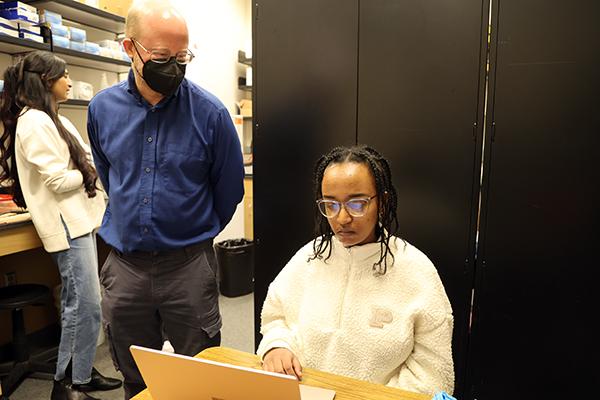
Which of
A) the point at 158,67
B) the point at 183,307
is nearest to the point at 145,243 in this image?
the point at 183,307

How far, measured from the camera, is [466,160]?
1.98 metres

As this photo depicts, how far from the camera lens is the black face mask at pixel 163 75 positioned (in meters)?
1.42

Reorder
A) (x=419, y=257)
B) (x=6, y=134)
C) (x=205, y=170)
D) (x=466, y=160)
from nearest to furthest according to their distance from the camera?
(x=419, y=257)
(x=205, y=170)
(x=466, y=160)
(x=6, y=134)

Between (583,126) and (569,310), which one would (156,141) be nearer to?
(583,126)

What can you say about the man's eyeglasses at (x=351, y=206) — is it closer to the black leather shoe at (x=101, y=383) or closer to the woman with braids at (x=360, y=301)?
the woman with braids at (x=360, y=301)

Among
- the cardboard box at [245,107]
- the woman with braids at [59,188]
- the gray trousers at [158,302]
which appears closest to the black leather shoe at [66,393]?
the woman with braids at [59,188]

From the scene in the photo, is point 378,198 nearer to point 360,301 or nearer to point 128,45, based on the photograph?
point 360,301

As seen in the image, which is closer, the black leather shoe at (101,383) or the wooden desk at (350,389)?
the wooden desk at (350,389)

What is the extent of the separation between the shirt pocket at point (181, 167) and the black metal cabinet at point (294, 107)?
836 millimetres

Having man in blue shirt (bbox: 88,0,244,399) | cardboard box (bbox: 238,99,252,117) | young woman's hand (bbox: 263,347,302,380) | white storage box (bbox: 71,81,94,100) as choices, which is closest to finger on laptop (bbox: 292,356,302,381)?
young woman's hand (bbox: 263,347,302,380)

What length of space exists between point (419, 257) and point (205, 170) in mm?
773

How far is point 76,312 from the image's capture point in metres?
2.18

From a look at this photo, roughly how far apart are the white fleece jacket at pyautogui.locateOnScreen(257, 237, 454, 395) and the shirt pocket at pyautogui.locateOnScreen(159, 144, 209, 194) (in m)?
0.52

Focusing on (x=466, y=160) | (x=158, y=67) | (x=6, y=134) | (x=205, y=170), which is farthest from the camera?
(x=6, y=134)
